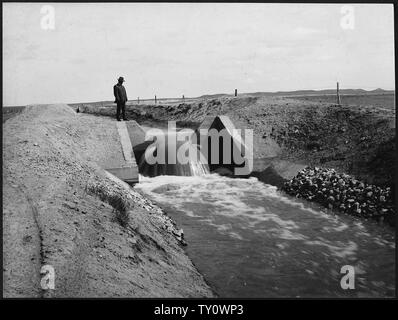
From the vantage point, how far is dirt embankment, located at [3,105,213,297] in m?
6.24

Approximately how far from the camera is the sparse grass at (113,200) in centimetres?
862

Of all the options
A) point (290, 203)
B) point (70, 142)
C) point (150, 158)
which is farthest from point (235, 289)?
point (150, 158)

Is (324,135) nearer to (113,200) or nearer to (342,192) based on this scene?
(342,192)

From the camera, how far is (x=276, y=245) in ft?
31.8

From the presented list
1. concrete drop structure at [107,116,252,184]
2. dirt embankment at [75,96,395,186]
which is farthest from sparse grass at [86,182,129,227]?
dirt embankment at [75,96,395,186]

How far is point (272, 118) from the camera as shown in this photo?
19.8m

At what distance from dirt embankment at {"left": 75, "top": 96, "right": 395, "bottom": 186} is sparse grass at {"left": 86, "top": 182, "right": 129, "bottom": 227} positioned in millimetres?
8308

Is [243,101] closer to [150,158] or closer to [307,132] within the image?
[307,132]

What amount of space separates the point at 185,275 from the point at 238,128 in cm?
1274

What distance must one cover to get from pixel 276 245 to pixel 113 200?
468 cm
